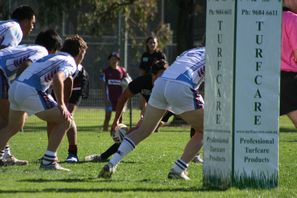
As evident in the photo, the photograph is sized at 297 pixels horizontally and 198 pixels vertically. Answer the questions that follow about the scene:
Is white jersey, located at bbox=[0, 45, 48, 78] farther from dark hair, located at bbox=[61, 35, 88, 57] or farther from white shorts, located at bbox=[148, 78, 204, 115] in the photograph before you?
white shorts, located at bbox=[148, 78, 204, 115]

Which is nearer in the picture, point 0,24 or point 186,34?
point 0,24

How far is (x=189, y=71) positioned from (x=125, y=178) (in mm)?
1467

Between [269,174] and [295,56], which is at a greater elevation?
[295,56]

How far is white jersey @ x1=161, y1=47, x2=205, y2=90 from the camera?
398 inches

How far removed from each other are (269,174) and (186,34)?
2048 centimetres

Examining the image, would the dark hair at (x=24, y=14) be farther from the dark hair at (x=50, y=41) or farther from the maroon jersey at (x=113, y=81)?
the maroon jersey at (x=113, y=81)

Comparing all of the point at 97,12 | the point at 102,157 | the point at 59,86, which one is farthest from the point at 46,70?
the point at 97,12

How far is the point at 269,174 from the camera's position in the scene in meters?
9.14

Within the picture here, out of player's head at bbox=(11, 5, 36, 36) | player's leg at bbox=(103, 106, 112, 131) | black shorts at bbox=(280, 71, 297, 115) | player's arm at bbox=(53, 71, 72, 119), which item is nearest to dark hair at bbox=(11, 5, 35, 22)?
player's head at bbox=(11, 5, 36, 36)

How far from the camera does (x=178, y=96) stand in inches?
395

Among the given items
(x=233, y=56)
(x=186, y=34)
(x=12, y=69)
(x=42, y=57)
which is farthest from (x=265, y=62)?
(x=186, y=34)

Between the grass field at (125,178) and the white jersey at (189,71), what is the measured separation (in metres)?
1.13

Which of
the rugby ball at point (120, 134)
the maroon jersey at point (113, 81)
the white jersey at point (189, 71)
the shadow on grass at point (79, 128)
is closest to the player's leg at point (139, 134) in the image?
the white jersey at point (189, 71)

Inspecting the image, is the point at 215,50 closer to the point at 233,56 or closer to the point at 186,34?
the point at 233,56
